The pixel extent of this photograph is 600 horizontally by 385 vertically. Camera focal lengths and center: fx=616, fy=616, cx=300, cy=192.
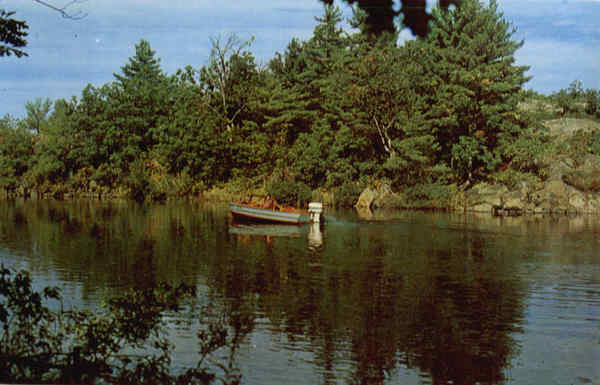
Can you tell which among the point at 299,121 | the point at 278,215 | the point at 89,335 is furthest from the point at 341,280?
the point at 299,121

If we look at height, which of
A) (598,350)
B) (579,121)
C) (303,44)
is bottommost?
(598,350)

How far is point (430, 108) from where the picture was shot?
47.9 meters

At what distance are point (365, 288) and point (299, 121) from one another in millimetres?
41071

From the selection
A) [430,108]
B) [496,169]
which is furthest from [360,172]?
[496,169]

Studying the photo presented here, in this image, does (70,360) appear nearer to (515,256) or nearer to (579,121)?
(515,256)

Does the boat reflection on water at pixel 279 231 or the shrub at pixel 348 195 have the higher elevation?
the shrub at pixel 348 195

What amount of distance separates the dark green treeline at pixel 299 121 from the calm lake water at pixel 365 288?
17.1 m

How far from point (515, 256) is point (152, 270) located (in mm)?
11798

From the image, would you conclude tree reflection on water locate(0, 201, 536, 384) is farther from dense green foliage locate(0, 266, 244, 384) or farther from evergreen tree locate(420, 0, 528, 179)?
evergreen tree locate(420, 0, 528, 179)

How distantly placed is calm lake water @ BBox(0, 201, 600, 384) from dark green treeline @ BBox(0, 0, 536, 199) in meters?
17.1

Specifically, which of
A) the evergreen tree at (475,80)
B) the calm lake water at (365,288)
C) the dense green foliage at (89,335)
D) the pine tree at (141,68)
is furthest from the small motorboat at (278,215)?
the pine tree at (141,68)

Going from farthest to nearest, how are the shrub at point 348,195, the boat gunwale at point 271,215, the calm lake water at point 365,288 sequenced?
1. the shrub at point 348,195
2. the boat gunwale at point 271,215
3. the calm lake water at point 365,288

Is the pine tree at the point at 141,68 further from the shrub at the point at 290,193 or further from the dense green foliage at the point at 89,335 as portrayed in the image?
the dense green foliage at the point at 89,335

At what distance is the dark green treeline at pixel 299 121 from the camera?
4491cm
